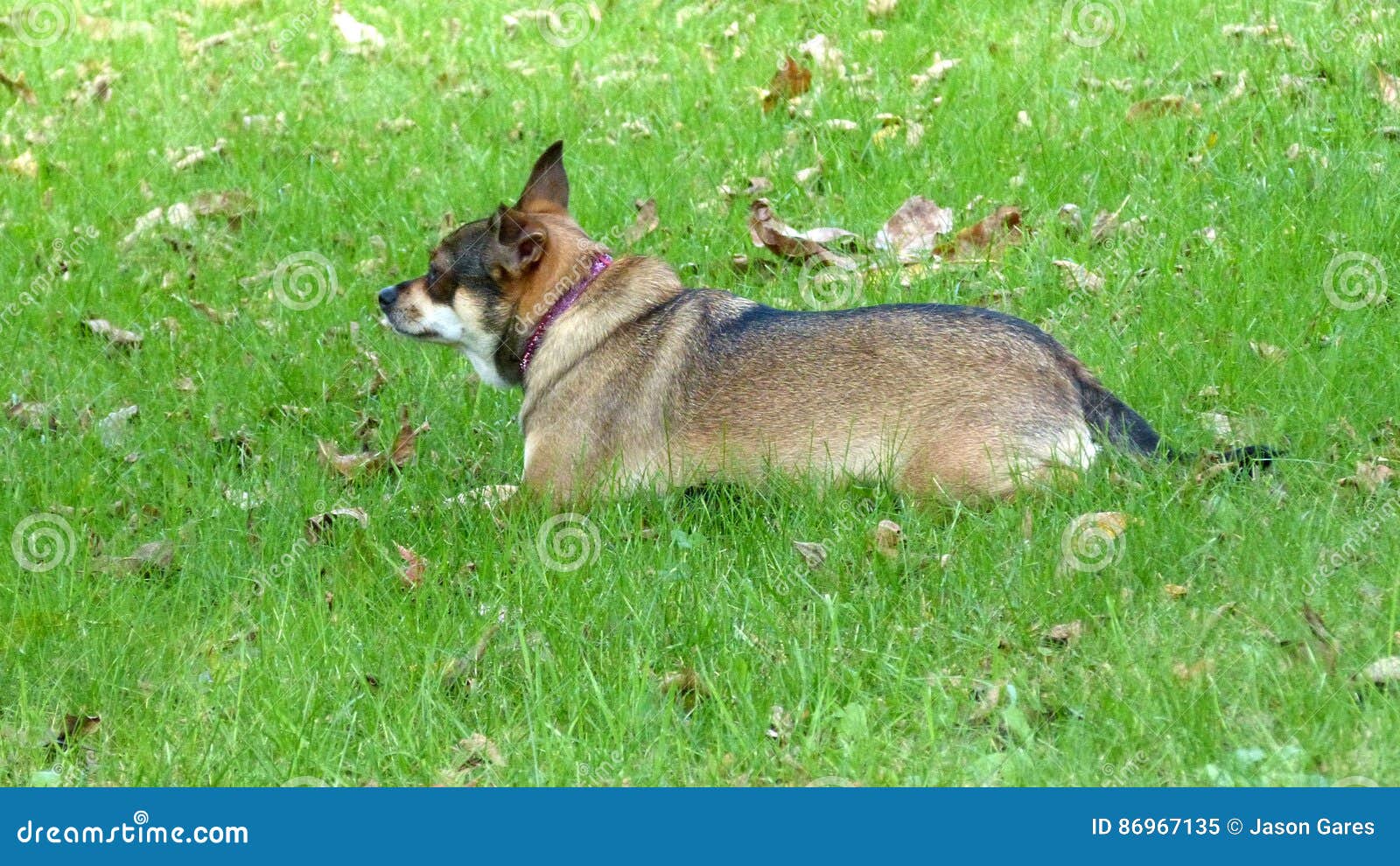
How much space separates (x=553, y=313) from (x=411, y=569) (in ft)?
4.39

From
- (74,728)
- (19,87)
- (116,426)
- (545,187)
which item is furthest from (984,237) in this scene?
(19,87)

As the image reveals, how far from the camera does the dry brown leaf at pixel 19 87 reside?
10.5 meters

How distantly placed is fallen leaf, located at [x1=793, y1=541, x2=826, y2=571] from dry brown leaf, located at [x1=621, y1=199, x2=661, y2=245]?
319 cm

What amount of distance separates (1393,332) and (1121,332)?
94 centimetres

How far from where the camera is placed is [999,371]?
16.9ft

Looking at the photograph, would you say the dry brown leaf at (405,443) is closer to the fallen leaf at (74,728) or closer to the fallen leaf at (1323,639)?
the fallen leaf at (74,728)

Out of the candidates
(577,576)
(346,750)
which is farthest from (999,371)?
(346,750)

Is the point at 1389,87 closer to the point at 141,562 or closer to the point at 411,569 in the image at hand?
the point at 411,569

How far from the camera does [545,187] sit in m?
6.20

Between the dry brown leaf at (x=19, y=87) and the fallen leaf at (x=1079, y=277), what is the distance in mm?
7031

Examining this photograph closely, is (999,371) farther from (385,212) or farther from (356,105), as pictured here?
(356,105)

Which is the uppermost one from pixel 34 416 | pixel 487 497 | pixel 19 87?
pixel 487 497

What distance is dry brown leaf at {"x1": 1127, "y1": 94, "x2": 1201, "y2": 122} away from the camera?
7.96 m

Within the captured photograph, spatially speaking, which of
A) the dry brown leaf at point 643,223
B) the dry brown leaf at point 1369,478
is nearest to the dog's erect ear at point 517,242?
the dry brown leaf at point 643,223
